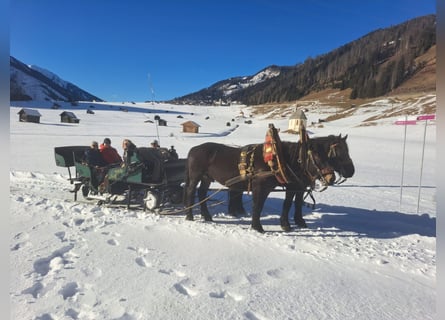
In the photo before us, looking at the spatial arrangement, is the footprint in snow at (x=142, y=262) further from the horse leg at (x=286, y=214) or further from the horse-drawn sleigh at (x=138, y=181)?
the horse leg at (x=286, y=214)

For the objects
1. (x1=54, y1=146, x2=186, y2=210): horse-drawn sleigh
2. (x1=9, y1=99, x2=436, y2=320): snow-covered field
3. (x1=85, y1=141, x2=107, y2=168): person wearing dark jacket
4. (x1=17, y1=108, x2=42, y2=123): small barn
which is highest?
(x1=17, y1=108, x2=42, y2=123): small barn

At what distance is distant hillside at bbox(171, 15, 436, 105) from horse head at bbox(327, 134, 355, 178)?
8986 cm

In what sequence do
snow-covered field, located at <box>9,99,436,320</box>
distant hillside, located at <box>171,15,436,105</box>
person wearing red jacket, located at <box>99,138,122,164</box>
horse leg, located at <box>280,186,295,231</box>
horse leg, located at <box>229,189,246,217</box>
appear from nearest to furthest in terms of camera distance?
snow-covered field, located at <box>9,99,436,320</box>, horse leg, located at <box>280,186,295,231</box>, horse leg, located at <box>229,189,246,217</box>, person wearing red jacket, located at <box>99,138,122,164</box>, distant hillside, located at <box>171,15,436,105</box>

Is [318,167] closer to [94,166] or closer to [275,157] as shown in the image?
[275,157]

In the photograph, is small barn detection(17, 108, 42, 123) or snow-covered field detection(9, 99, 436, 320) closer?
snow-covered field detection(9, 99, 436, 320)

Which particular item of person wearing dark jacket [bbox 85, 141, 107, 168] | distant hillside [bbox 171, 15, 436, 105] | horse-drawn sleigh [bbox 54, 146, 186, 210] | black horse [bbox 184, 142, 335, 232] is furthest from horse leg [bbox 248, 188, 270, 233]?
distant hillside [bbox 171, 15, 436, 105]

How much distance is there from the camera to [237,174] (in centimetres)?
653

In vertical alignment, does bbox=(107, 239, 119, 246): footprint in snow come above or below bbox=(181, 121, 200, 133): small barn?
below

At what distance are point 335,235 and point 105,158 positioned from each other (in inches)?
263

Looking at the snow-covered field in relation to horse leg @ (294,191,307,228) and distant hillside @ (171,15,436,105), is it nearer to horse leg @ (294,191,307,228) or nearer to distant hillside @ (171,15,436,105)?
horse leg @ (294,191,307,228)

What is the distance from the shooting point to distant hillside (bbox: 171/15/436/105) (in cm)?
10319

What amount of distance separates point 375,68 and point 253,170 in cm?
13877

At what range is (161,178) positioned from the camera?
7.91m

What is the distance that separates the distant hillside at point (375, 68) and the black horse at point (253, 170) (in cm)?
9006
